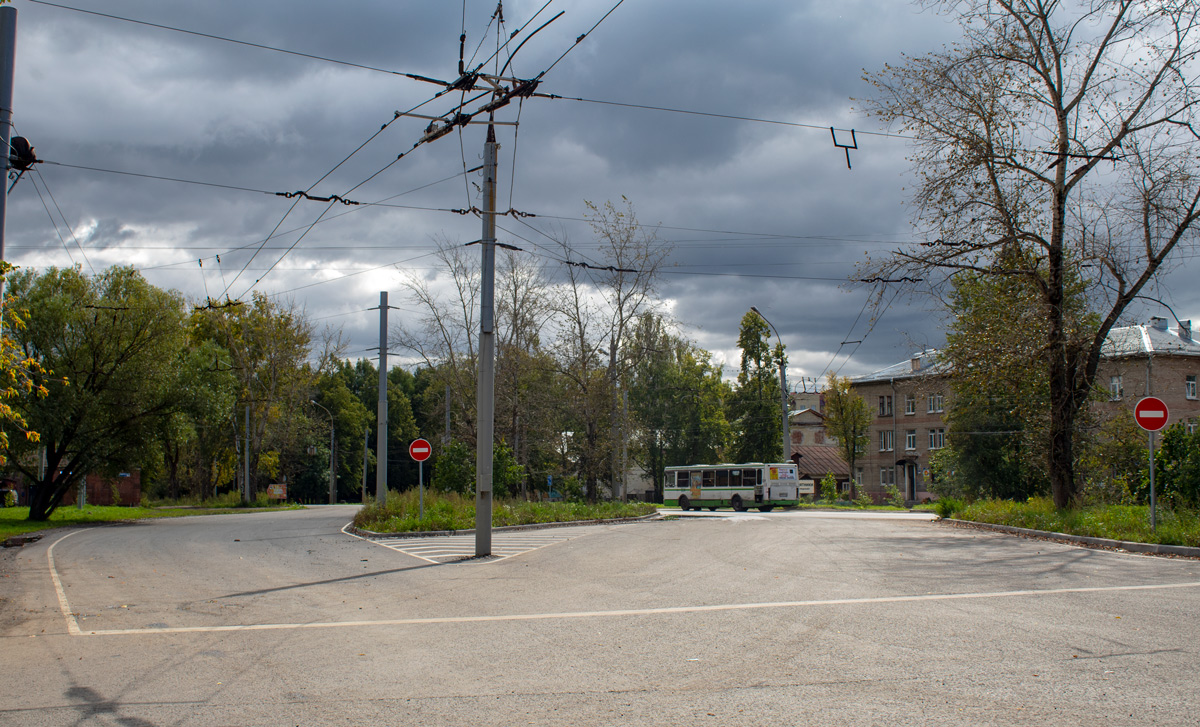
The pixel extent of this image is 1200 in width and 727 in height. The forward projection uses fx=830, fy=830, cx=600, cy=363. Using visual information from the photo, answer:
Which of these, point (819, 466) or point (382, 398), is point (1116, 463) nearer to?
point (382, 398)

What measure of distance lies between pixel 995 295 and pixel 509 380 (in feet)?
74.7

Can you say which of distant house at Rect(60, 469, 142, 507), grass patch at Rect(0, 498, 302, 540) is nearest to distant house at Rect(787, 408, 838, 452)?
grass patch at Rect(0, 498, 302, 540)

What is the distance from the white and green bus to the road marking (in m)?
20.9

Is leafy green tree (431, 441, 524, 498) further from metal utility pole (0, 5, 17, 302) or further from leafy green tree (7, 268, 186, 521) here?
metal utility pole (0, 5, 17, 302)

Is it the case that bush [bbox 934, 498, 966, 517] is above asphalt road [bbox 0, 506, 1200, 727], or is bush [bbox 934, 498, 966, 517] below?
below

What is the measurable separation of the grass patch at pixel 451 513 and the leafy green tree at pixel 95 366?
488 inches

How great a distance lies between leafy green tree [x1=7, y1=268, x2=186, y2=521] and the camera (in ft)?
98.9

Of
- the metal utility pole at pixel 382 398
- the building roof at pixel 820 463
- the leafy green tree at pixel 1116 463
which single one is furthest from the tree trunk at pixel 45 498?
the building roof at pixel 820 463

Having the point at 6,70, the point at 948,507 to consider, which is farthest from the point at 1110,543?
the point at 6,70

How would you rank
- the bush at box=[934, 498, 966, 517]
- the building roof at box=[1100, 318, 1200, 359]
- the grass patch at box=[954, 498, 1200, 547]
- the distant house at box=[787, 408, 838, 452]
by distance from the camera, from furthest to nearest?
A: the distant house at box=[787, 408, 838, 452], the building roof at box=[1100, 318, 1200, 359], the bush at box=[934, 498, 966, 517], the grass patch at box=[954, 498, 1200, 547]

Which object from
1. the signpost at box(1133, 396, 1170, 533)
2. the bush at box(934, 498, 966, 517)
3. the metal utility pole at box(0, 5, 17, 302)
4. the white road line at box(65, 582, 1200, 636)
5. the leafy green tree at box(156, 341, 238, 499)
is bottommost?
the bush at box(934, 498, 966, 517)

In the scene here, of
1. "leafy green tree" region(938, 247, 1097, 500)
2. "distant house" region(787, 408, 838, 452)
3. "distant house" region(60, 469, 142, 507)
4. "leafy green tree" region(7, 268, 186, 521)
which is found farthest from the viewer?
"distant house" region(787, 408, 838, 452)

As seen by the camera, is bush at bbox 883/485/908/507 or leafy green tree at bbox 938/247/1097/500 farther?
bush at bbox 883/485/908/507

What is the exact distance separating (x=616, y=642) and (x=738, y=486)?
37301mm
